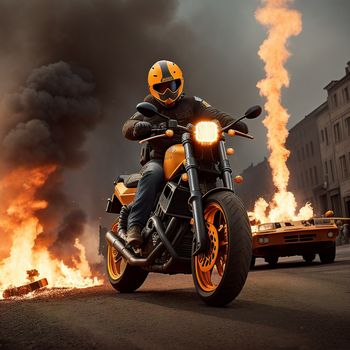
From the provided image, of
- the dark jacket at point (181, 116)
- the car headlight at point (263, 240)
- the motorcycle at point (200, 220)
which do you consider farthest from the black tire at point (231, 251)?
the car headlight at point (263, 240)

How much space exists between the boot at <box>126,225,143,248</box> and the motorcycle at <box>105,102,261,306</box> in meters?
0.06

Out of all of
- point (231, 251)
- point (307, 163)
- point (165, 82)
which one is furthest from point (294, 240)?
point (307, 163)

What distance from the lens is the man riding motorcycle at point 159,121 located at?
17.0 ft

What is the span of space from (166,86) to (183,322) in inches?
109

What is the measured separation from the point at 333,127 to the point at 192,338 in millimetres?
44715

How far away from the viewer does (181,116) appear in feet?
17.7

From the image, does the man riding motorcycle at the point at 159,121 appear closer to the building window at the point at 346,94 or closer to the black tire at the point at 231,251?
the black tire at the point at 231,251

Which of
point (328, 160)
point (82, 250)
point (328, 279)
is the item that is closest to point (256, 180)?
point (328, 160)

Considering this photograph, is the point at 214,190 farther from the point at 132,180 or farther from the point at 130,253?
the point at 132,180

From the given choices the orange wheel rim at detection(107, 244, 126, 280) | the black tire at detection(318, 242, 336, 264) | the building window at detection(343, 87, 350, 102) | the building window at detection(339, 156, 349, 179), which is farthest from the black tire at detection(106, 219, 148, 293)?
the building window at detection(339, 156, 349, 179)

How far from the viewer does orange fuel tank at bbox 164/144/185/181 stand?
4.84 m

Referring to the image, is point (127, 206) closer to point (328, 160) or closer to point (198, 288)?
point (198, 288)

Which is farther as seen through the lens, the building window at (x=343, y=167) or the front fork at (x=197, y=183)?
the building window at (x=343, y=167)

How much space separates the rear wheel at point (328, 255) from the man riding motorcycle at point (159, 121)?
614cm
